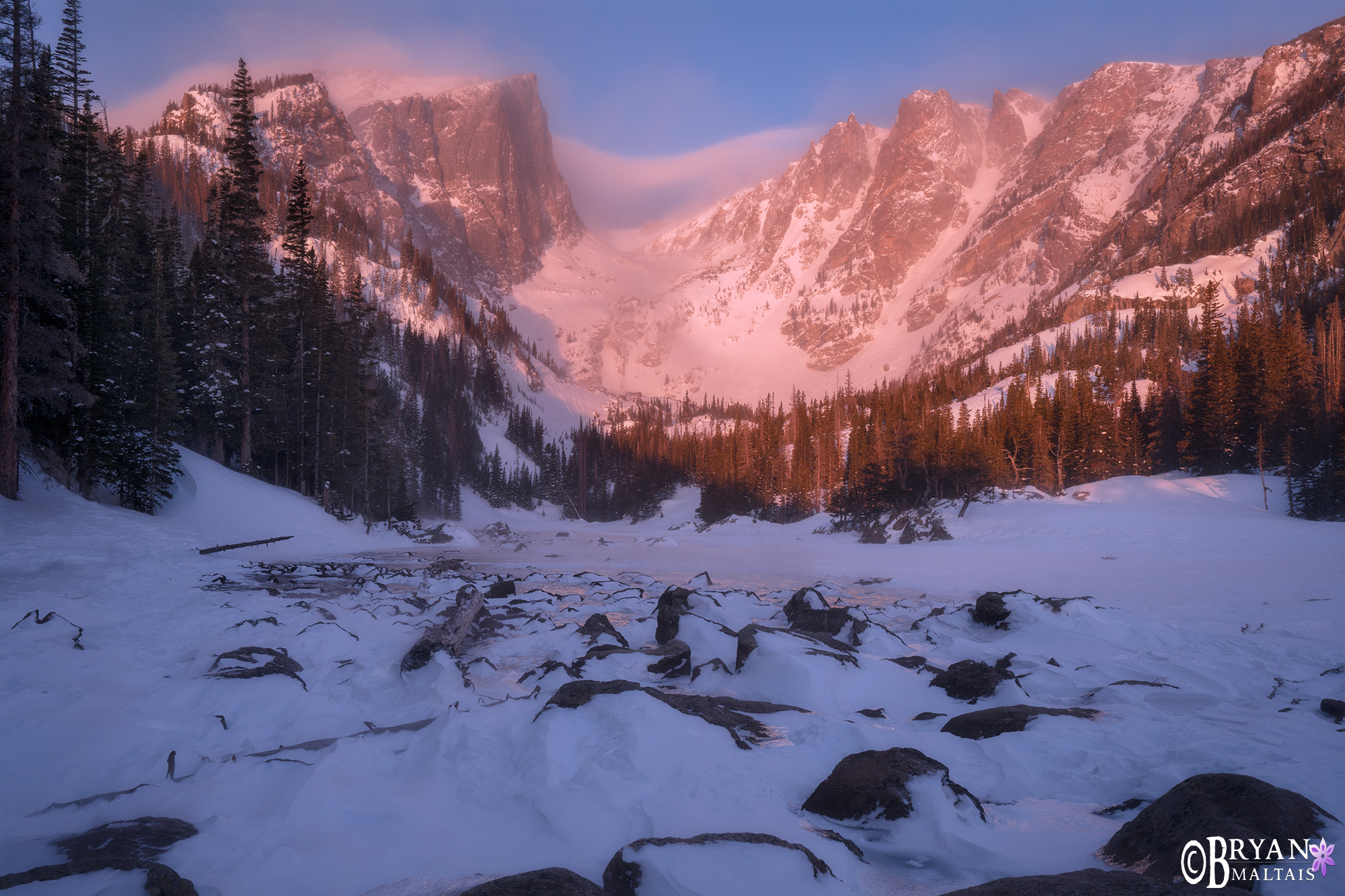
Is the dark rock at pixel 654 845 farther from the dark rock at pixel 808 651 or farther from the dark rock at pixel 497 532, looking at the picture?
the dark rock at pixel 497 532

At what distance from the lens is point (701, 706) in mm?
6648

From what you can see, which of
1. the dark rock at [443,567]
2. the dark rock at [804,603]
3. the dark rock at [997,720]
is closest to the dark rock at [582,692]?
the dark rock at [997,720]

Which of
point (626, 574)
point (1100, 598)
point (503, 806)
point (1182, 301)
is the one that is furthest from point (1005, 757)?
point (1182, 301)

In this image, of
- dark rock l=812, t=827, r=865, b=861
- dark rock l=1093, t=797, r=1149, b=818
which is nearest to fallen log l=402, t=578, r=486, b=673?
dark rock l=812, t=827, r=865, b=861

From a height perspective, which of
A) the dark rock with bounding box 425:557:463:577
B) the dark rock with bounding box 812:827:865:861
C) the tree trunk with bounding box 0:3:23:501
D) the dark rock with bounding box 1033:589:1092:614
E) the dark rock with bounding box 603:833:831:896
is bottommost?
the dark rock with bounding box 425:557:463:577

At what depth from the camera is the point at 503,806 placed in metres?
4.59

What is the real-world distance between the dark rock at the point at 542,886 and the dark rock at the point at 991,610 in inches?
478

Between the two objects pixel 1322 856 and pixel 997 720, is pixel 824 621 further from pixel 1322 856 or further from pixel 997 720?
pixel 1322 856

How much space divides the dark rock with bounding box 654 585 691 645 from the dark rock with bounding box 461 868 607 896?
25.1ft

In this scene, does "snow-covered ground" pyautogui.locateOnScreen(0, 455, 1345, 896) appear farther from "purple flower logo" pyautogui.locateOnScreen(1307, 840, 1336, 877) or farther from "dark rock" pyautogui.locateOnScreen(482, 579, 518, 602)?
"dark rock" pyautogui.locateOnScreen(482, 579, 518, 602)

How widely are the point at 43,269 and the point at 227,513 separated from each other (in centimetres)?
1111

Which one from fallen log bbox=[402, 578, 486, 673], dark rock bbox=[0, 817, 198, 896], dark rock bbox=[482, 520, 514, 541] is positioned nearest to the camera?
dark rock bbox=[0, 817, 198, 896]

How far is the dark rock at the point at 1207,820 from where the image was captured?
361 cm

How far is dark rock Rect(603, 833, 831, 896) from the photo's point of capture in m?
3.50
